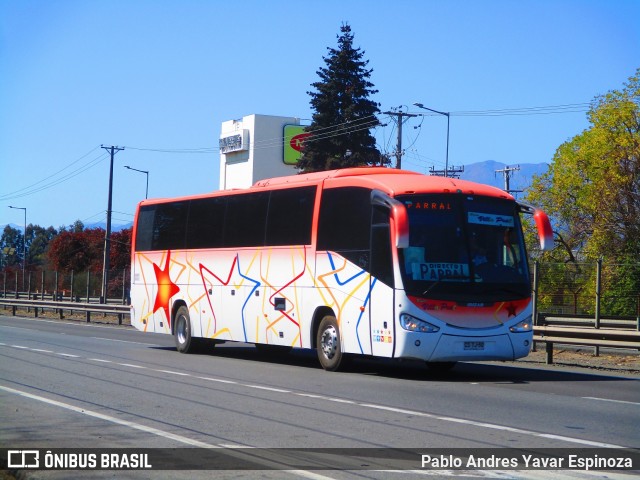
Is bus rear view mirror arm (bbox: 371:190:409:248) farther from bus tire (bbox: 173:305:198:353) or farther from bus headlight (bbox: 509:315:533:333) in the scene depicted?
bus tire (bbox: 173:305:198:353)

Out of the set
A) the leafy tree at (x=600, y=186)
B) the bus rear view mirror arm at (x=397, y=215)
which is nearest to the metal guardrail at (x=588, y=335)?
the bus rear view mirror arm at (x=397, y=215)

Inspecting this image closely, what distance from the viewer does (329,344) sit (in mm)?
17594

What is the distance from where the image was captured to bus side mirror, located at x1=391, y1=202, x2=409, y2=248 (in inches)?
576

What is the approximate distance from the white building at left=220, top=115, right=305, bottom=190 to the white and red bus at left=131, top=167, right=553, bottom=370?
77825mm

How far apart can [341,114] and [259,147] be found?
108ft

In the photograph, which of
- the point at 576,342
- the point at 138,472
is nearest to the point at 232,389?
the point at 138,472

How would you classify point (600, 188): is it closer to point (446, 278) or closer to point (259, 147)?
point (446, 278)

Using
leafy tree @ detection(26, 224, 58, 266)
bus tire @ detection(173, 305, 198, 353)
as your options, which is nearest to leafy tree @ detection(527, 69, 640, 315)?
bus tire @ detection(173, 305, 198, 353)

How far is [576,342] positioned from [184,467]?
42.8 ft

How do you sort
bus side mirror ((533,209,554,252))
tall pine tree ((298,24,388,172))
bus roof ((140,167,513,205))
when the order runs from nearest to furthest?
bus roof ((140,167,513,205)) → bus side mirror ((533,209,554,252)) → tall pine tree ((298,24,388,172))

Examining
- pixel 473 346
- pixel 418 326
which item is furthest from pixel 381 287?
pixel 473 346

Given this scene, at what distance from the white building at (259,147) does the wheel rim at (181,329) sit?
7547cm

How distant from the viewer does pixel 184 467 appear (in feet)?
26.6

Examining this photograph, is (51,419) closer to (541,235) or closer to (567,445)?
→ (567,445)
